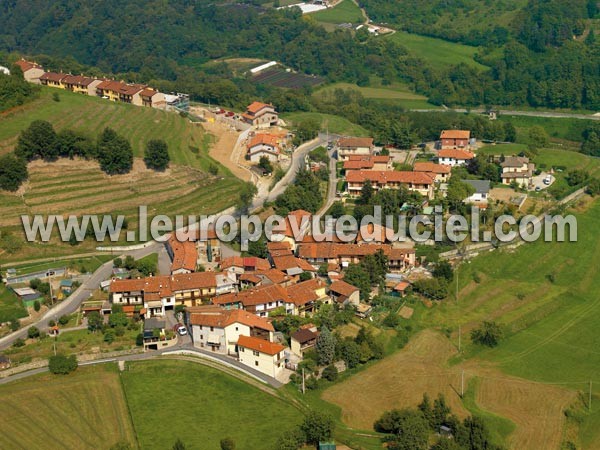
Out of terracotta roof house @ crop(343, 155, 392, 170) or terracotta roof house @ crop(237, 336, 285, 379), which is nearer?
terracotta roof house @ crop(237, 336, 285, 379)

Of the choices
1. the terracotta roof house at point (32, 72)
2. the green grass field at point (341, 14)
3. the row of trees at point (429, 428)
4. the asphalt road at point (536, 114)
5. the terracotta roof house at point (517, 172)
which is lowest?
the row of trees at point (429, 428)

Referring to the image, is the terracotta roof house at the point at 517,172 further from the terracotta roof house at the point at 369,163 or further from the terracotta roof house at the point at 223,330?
the terracotta roof house at the point at 223,330

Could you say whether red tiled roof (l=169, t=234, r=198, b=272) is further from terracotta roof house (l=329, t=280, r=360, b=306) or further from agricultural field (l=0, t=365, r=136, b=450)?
agricultural field (l=0, t=365, r=136, b=450)

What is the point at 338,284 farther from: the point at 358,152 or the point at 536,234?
the point at 358,152

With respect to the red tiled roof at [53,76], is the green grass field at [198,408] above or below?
below

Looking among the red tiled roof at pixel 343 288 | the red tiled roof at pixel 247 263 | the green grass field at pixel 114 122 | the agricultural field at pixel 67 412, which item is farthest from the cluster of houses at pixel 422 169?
the agricultural field at pixel 67 412

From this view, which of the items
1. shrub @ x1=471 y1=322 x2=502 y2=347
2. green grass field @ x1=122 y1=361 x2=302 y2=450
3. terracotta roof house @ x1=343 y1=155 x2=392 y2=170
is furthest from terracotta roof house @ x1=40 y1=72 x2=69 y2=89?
shrub @ x1=471 y1=322 x2=502 y2=347
